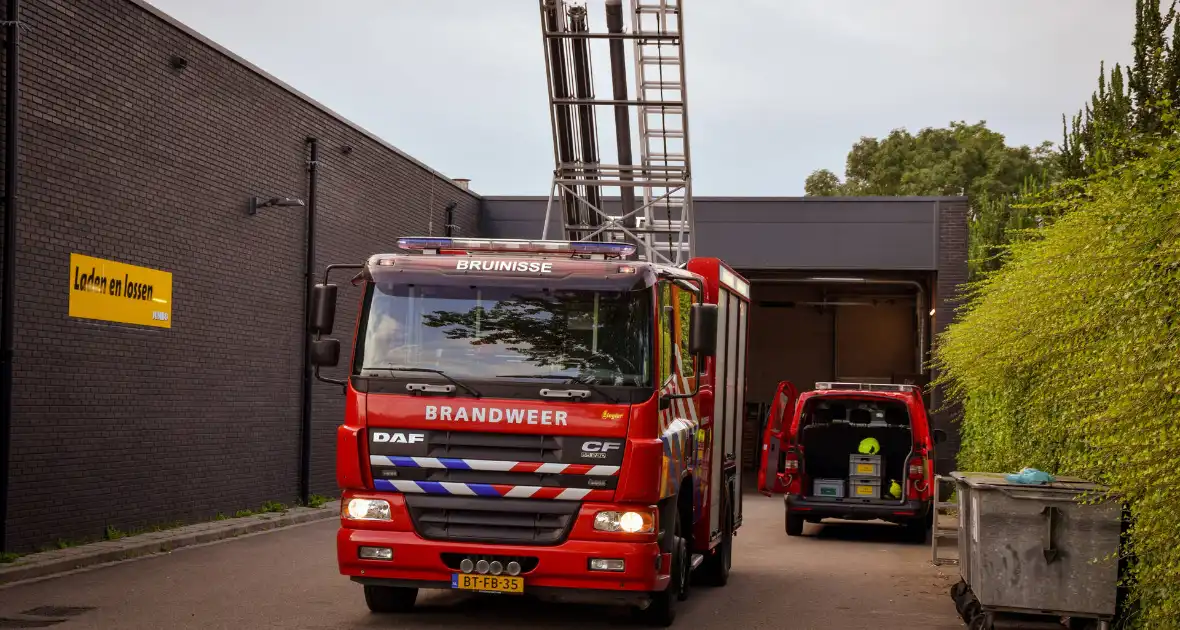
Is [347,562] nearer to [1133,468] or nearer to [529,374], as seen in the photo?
[529,374]

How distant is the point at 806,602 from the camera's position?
12.7m

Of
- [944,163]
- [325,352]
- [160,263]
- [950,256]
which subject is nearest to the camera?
[325,352]

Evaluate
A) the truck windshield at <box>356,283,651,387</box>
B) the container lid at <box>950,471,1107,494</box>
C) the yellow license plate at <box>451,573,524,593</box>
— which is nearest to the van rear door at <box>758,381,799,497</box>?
the container lid at <box>950,471,1107,494</box>

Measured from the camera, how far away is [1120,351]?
8164mm

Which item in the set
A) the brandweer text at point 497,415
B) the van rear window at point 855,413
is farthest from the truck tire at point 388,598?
the van rear window at point 855,413

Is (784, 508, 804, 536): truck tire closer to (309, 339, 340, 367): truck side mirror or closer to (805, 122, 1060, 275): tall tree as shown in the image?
(309, 339, 340, 367): truck side mirror

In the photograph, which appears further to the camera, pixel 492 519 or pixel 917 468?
pixel 917 468

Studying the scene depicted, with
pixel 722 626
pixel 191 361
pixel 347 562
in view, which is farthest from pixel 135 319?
pixel 722 626

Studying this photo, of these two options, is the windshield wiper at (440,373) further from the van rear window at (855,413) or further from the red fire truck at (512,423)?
the van rear window at (855,413)

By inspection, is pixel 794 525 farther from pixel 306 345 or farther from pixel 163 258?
pixel 163 258

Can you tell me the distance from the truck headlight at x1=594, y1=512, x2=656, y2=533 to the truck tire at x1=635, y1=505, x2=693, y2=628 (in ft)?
2.64

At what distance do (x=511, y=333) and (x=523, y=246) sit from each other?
0.80 metres

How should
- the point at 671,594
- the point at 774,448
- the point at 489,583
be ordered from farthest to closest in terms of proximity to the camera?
the point at 774,448 < the point at 671,594 < the point at 489,583

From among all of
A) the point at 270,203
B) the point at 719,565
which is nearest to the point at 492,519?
the point at 719,565
